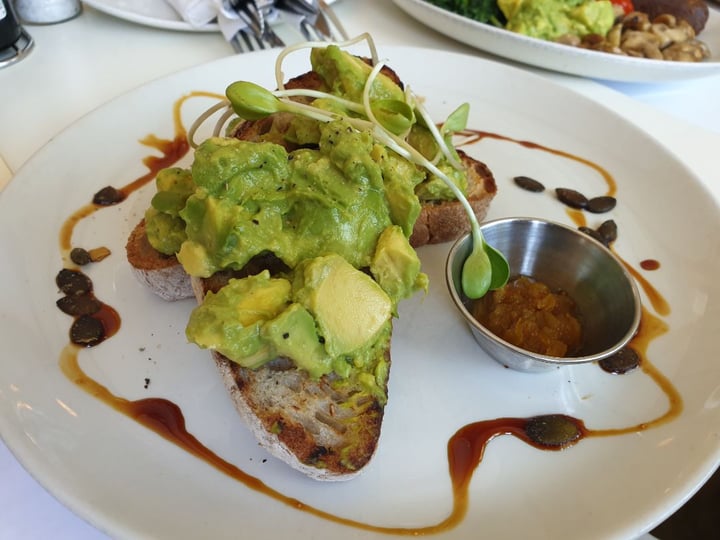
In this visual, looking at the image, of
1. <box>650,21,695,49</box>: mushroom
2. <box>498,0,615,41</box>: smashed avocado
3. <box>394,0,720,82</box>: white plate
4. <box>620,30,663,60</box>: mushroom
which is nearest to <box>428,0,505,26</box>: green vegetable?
<box>498,0,615,41</box>: smashed avocado

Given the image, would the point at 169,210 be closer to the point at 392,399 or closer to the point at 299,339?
the point at 299,339

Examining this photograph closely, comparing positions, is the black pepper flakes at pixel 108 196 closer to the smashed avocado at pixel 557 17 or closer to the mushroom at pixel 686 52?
the smashed avocado at pixel 557 17

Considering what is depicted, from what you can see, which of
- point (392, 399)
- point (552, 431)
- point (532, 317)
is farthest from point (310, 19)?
point (552, 431)

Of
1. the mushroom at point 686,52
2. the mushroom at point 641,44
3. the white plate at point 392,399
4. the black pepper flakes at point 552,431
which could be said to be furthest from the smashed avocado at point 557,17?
the black pepper flakes at point 552,431

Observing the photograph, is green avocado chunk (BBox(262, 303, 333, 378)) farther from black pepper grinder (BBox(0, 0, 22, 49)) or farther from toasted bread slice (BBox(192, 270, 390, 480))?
black pepper grinder (BBox(0, 0, 22, 49))

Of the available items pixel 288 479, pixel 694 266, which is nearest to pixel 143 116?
pixel 288 479

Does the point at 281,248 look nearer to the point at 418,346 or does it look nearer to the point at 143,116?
the point at 418,346

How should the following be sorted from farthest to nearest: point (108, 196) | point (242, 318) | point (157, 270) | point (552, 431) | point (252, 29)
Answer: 1. point (252, 29)
2. point (108, 196)
3. point (157, 270)
4. point (552, 431)
5. point (242, 318)

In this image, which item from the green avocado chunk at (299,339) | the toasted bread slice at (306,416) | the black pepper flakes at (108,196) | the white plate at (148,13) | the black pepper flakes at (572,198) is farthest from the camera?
the white plate at (148,13)
